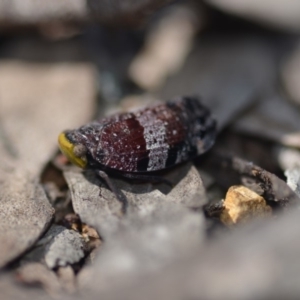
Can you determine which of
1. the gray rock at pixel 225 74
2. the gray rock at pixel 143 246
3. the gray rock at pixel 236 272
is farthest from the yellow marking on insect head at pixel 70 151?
the gray rock at pixel 225 74

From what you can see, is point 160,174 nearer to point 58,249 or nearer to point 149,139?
point 149,139

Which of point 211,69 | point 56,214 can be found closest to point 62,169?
point 56,214

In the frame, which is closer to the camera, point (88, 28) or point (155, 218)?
point (155, 218)

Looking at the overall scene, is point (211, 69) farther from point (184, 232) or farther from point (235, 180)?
point (184, 232)

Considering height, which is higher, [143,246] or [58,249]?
[143,246]

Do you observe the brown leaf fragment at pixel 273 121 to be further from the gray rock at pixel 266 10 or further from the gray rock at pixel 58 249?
the gray rock at pixel 58 249

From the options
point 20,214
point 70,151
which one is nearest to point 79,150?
point 70,151
